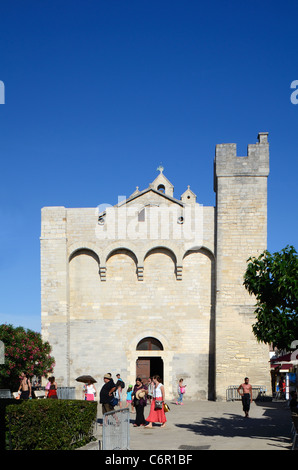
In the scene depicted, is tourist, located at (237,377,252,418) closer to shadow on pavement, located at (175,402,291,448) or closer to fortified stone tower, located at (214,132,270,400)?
shadow on pavement, located at (175,402,291,448)

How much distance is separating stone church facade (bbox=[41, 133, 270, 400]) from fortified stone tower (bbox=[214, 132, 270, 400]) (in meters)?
0.04

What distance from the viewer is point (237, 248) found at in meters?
22.9

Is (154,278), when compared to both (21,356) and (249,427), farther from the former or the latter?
(249,427)

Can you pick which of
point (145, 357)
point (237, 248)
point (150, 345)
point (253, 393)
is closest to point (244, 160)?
point (237, 248)

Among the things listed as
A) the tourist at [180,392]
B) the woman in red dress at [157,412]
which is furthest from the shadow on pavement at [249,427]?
the tourist at [180,392]

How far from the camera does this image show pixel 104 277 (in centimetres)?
2392

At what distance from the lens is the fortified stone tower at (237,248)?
2211cm

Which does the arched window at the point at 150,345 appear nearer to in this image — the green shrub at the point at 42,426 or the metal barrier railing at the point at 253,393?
the metal barrier railing at the point at 253,393

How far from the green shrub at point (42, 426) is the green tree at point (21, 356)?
1231cm

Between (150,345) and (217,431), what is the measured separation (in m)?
10.9

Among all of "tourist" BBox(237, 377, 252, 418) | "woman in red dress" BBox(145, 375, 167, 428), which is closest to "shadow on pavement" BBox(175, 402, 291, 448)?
"tourist" BBox(237, 377, 252, 418)
